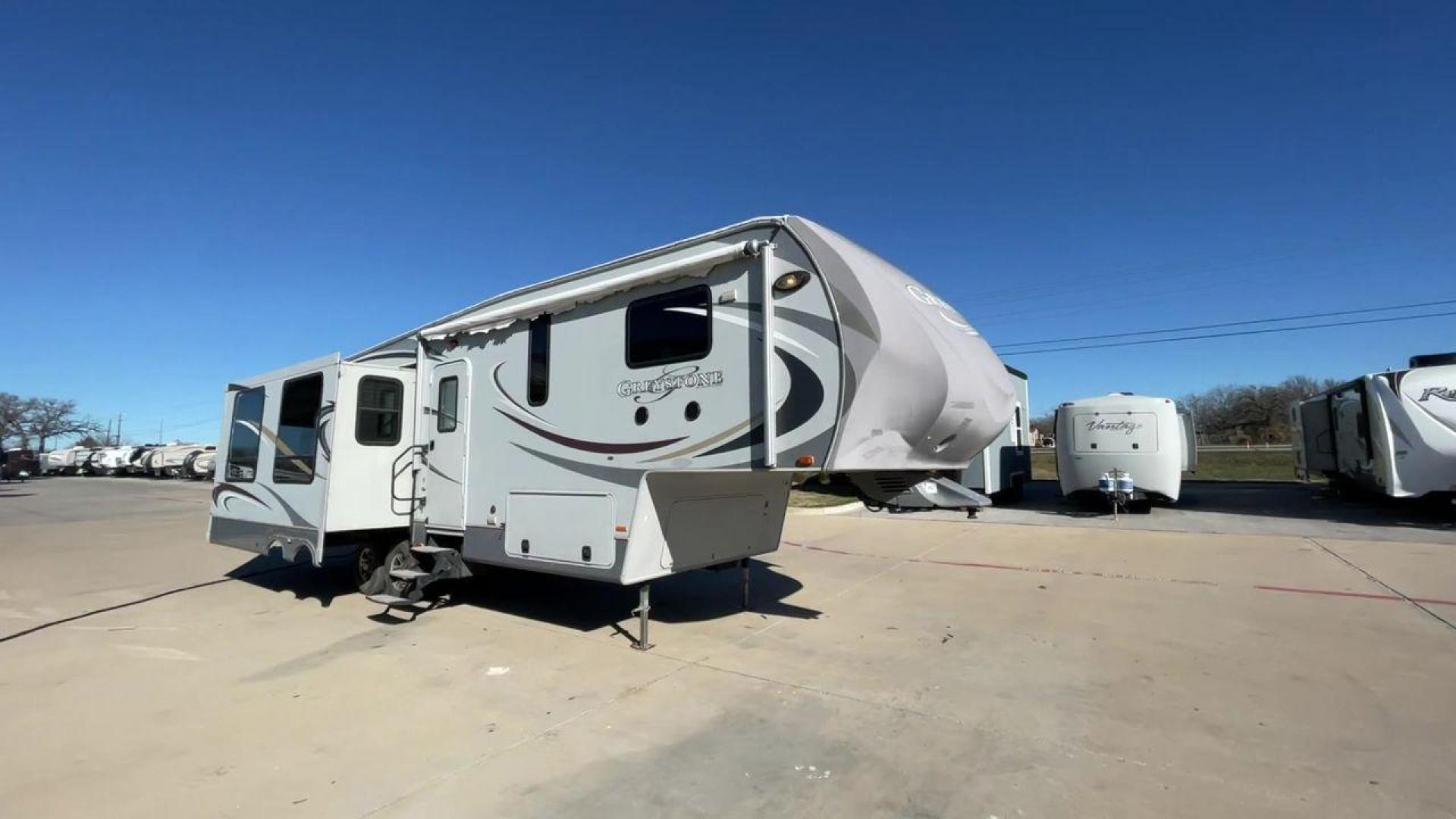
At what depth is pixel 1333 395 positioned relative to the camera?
1589cm

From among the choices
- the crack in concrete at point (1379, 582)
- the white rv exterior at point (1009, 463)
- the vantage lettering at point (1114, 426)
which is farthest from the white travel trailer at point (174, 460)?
the crack in concrete at point (1379, 582)

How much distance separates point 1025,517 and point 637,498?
12.2 meters

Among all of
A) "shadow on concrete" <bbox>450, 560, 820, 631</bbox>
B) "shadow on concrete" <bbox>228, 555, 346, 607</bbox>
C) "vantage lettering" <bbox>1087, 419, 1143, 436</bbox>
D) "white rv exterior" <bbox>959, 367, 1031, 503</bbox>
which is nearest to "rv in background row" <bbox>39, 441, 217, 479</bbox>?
"shadow on concrete" <bbox>228, 555, 346, 607</bbox>

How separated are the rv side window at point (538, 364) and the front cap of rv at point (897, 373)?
2657mm

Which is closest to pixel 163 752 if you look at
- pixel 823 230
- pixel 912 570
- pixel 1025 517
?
pixel 823 230

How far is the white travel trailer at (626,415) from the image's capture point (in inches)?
178

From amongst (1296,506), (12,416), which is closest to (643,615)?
(1296,506)

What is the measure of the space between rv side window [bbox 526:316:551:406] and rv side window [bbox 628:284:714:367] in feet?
3.55

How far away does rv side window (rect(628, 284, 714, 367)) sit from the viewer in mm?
4938

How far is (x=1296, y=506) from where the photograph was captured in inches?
615

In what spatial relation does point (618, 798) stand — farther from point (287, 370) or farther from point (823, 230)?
point (287, 370)

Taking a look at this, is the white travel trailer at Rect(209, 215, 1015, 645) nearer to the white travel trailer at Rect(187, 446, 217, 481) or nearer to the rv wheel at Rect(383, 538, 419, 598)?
the rv wheel at Rect(383, 538, 419, 598)

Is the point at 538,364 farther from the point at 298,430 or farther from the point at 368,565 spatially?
the point at 368,565

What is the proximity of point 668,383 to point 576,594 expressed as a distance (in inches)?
150
